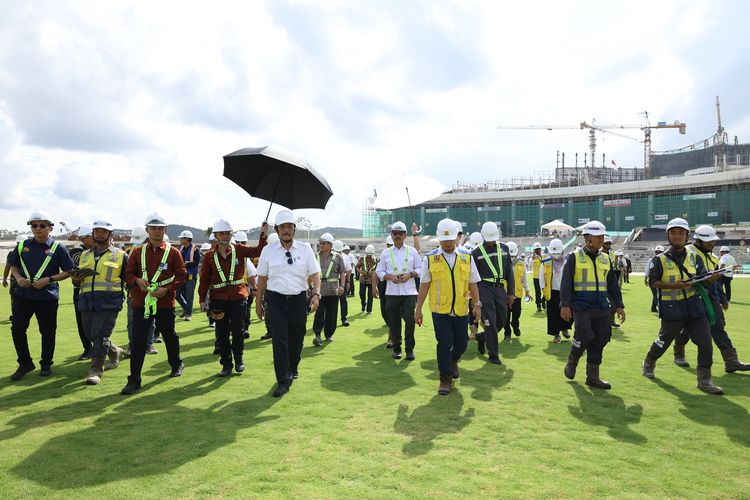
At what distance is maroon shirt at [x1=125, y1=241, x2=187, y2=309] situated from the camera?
612 centimetres

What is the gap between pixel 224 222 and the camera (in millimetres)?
6770

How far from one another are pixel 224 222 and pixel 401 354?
3539 millimetres

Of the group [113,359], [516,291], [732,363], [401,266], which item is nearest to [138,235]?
[113,359]

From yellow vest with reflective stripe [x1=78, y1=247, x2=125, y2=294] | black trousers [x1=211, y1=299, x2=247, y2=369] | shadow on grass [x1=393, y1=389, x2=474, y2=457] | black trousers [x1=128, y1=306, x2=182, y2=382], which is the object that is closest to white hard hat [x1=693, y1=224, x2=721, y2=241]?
shadow on grass [x1=393, y1=389, x2=474, y2=457]


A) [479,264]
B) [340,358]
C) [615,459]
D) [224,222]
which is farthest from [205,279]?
[615,459]

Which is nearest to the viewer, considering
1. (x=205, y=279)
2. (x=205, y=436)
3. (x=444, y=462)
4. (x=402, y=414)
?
(x=444, y=462)

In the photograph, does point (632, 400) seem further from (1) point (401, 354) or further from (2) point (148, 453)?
(2) point (148, 453)

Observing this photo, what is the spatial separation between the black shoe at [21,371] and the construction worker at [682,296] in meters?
8.23

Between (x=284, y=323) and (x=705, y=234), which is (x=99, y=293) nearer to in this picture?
(x=284, y=323)

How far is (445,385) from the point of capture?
19.5ft

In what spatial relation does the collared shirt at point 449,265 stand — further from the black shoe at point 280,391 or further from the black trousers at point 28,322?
the black trousers at point 28,322

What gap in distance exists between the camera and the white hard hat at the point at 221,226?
22.0 ft

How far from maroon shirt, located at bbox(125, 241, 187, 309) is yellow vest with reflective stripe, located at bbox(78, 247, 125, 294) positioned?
32 centimetres

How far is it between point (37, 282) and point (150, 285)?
1.60 m
